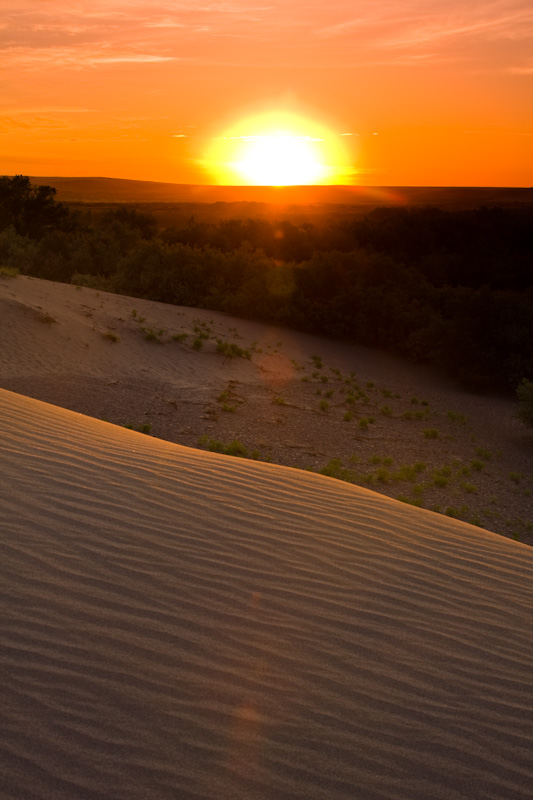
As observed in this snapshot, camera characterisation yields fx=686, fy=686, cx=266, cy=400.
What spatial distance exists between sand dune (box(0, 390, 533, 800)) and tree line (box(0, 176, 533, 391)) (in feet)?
46.6

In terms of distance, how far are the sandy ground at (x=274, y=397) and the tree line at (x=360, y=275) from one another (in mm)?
1055

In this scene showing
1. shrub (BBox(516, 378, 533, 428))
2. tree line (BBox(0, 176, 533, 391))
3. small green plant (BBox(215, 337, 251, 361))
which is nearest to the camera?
shrub (BBox(516, 378, 533, 428))

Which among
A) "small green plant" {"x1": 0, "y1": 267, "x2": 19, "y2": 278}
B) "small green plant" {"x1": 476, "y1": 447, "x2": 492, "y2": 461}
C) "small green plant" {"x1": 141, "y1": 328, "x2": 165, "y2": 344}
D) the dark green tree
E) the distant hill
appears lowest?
"small green plant" {"x1": 476, "y1": 447, "x2": 492, "y2": 461}

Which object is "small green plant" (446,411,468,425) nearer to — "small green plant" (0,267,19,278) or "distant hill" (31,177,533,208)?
"small green plant" (0,267,19,278)

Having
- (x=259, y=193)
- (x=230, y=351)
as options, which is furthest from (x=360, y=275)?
(x=259, y=193)

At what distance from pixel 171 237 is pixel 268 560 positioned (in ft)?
91.9

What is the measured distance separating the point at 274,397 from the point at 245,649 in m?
11.6

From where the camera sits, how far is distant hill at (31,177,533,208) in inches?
4237

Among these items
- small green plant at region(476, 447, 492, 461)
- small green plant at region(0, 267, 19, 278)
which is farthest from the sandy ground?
small green plant at region(0, 267, 19, 278)

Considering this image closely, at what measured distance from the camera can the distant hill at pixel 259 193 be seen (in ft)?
353

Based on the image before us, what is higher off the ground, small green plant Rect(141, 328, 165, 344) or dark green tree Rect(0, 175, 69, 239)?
dark green tree Rect(0, 175, 69, 239)

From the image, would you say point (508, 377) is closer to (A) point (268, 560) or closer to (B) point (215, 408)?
(B) point (215, 408)

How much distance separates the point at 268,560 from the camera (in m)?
4.08

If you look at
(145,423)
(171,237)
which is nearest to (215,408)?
(145,423)
